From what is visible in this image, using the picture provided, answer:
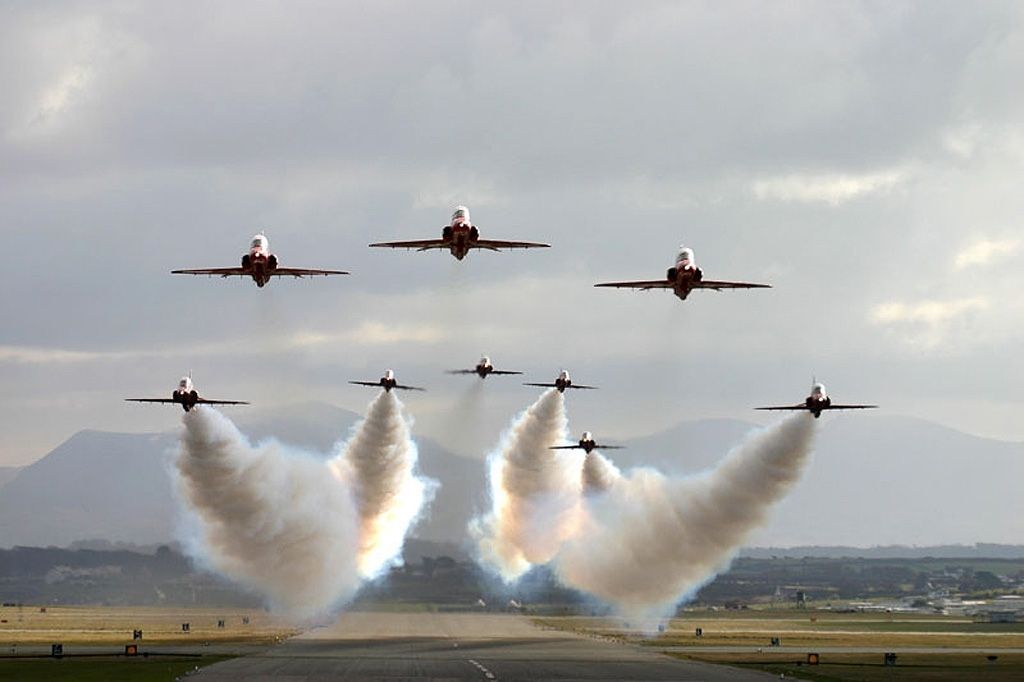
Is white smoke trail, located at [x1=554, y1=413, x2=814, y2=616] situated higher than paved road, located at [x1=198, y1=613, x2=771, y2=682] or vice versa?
white smoke trail, located at [x1=554, y1=413, x2=814, y2=616]

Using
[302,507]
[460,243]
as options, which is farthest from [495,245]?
[302,507]

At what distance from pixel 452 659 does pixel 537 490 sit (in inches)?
2390

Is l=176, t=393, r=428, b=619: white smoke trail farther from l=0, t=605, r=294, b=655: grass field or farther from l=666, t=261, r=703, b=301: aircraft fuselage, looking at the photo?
l=666, t=261, r=703, b=301: aircraft fuselage

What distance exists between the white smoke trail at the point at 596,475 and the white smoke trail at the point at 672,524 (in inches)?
36.9

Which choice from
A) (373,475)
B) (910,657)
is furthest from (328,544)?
(910,657)

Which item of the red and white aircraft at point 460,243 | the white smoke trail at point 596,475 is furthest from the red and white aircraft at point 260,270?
the white smoke trail at point 596,475

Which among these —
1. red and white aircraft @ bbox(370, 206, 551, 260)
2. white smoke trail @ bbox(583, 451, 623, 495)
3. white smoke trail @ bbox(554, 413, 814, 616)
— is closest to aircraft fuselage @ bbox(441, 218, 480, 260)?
red and white aircraft @ bbox(370, 206, 551, 260)

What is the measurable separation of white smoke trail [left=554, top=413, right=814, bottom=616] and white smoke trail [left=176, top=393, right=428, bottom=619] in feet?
65.0

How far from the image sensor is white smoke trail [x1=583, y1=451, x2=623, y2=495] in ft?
592

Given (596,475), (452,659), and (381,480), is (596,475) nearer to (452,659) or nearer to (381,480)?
(381,480)

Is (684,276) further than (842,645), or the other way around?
(842,645)

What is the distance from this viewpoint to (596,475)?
181 m

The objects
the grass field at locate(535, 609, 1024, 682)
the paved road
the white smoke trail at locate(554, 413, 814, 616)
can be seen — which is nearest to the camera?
the paved road

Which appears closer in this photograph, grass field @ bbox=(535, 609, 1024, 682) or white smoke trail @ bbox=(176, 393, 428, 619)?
grass field @ bbox=(535, 609, 1024, 682)
